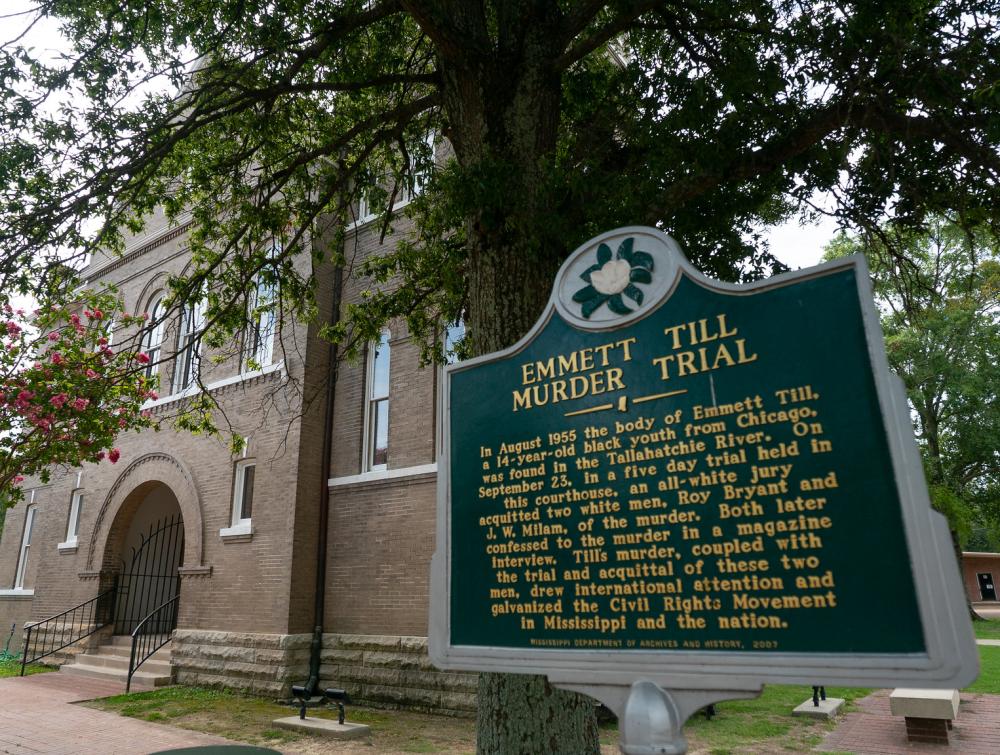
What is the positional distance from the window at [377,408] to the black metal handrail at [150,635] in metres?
4.75

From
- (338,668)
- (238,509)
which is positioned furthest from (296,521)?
(338,668)

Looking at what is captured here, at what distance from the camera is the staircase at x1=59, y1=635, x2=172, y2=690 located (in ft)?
44.3

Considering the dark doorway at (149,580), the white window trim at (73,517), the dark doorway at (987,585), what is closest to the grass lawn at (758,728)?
the dark doorway at (149,580)

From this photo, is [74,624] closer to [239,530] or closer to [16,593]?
[16,593]

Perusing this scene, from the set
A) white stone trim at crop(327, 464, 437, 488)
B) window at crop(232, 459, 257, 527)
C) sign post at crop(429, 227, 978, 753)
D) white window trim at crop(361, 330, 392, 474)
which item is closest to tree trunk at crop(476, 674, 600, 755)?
sign post at crop(429, 227, 978, 753)

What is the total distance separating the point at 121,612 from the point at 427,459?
10.6m

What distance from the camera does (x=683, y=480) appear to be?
290cm

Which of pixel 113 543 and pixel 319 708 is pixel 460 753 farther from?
pixel 113 543

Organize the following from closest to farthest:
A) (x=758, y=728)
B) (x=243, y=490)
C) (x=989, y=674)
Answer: (x=758, y=728) < (x=989, y=674) < (x=243, y=490)

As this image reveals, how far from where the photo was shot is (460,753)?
821 cm

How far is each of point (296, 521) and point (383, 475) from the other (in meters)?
1.98

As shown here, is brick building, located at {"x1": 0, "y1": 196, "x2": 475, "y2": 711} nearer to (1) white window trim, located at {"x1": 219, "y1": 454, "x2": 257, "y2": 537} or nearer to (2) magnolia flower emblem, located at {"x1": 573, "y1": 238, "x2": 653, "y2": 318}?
(1) white window trim, located at {"x1": 219, "y1": 454, "x2": 257, "y2": 537}

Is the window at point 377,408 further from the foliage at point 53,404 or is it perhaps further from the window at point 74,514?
A: the window at point 74,514

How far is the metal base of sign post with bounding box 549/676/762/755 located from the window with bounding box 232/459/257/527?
12753 mm
